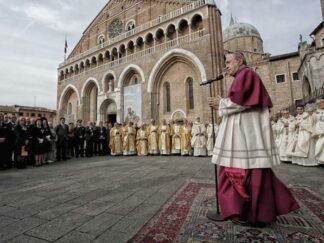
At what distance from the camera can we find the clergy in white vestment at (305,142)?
6434 mm

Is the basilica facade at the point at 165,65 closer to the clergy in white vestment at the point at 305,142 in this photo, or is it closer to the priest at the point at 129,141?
the priest at the point at 129,141

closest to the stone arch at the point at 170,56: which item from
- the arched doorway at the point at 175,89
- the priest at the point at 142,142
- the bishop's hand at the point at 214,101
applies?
the arched doorway at the point at 175,89

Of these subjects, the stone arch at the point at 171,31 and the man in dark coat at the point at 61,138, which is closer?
the man in dark coat at the point at 61,138

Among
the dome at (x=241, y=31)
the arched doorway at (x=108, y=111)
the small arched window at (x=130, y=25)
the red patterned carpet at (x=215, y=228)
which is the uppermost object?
the dome at (x=241, y=31)

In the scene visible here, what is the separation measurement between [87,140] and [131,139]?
8.28 ft

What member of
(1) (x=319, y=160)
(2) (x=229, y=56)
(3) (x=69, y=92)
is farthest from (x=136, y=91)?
(2) (x=229, y=56)

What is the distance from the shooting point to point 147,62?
20.4 meters

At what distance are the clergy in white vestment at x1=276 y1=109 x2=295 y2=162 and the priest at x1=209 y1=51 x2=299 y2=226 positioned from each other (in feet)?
19.1

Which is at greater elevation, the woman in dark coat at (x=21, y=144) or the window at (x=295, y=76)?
the window at (x=295, y=76)

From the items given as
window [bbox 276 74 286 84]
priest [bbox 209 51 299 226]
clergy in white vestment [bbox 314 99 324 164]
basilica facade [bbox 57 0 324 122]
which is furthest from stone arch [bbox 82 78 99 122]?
priest [bbox 209 51 299 226]

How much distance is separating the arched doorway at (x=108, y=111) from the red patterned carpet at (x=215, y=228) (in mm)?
21587

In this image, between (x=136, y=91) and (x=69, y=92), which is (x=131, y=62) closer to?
(x=136, y=91)

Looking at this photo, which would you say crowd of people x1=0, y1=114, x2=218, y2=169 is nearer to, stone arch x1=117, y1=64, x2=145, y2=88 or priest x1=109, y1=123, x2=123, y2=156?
priest x1=109, y1=123, x2=123, y2=156

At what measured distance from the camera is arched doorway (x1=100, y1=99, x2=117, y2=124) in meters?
23.5
